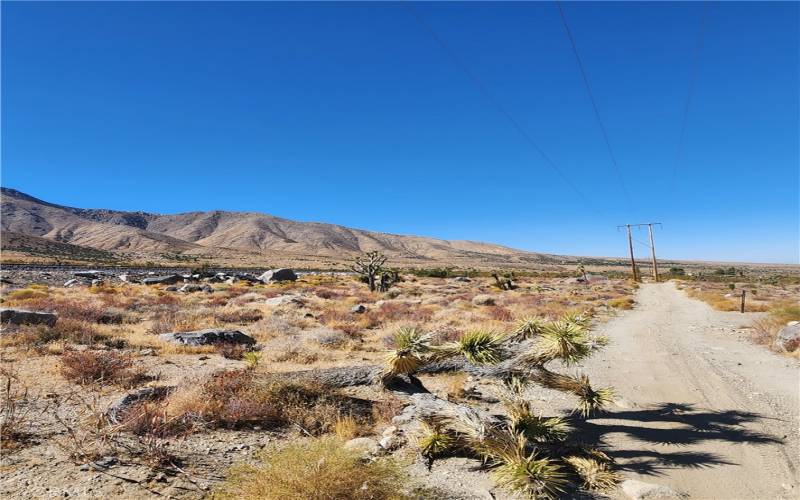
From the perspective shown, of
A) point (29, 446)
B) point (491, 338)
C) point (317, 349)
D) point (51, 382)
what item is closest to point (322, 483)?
point (491, 338)

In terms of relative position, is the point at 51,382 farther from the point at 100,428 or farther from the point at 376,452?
the point at 376,452

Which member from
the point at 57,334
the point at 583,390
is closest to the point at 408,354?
the point at 583,390

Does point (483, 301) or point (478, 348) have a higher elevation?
point (478, 348)

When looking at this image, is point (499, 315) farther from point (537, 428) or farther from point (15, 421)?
point (15, 421)

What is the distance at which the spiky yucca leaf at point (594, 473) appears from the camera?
18.2 ft

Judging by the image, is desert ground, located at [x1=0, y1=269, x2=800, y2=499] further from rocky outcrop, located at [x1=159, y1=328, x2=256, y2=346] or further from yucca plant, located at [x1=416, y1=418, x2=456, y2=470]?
rocky outcrop, located at [x1=159, y1=328, x2=256, y2=346]

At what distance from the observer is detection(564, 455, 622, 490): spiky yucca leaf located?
5.54 metres

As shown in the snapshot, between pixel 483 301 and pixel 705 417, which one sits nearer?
pixel 705 417

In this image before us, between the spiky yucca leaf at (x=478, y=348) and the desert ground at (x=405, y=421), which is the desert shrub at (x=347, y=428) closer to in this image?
the desert ground at (x=405, y=421)

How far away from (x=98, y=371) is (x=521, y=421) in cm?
937

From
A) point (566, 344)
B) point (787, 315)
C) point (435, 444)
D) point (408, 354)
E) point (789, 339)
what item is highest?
point (566, 344)

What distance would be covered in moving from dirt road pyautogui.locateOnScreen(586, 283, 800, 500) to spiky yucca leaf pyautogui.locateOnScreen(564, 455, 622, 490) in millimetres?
397

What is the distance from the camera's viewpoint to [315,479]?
15.2 feet

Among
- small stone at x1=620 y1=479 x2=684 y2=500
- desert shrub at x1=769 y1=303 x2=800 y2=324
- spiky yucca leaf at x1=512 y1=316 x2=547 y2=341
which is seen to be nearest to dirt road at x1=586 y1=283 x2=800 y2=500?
small stone at x1=620 y1=479 x2=684 y2=500
